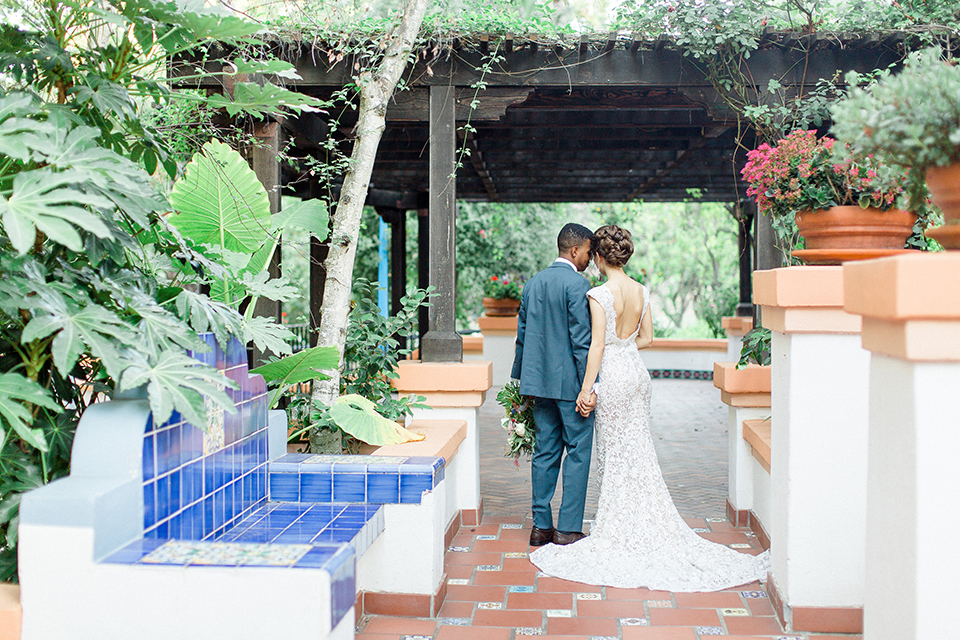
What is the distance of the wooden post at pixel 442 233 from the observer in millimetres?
5051

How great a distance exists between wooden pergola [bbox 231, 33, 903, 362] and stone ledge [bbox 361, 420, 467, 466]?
60 centimetres

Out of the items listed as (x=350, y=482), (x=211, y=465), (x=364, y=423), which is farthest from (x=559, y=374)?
(x=211, y=465)

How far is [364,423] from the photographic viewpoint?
147 inches

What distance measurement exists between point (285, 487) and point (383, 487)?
392 millimetres

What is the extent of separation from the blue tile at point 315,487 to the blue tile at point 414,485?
0.95 feet

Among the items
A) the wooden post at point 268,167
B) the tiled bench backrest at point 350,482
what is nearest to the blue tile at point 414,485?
the tiled bench backrest at point 350,482

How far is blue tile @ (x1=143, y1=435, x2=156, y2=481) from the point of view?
215 centimetres

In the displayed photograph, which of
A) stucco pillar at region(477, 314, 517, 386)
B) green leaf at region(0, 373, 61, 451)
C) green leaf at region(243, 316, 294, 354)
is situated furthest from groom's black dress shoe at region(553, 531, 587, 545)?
stucco pillar at region(477, 314, 517, 386)

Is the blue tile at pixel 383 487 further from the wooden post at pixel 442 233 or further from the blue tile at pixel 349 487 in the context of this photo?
the wooden post at pixel 442 233

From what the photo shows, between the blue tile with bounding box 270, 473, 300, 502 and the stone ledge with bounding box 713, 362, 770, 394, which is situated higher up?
the stone ledge with bounding box 713, 362, 770, 394

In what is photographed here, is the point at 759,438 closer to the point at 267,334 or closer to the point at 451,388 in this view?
the point at 451,388

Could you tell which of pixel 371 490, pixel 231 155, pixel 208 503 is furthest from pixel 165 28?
pixel 371 490

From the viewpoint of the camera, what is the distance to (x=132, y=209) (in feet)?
7.52

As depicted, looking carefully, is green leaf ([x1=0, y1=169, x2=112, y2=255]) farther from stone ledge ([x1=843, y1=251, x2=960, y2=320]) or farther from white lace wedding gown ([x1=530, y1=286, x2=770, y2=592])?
white lace wedding gown ([x1=530, y1=286, x2=770, y2=592])
